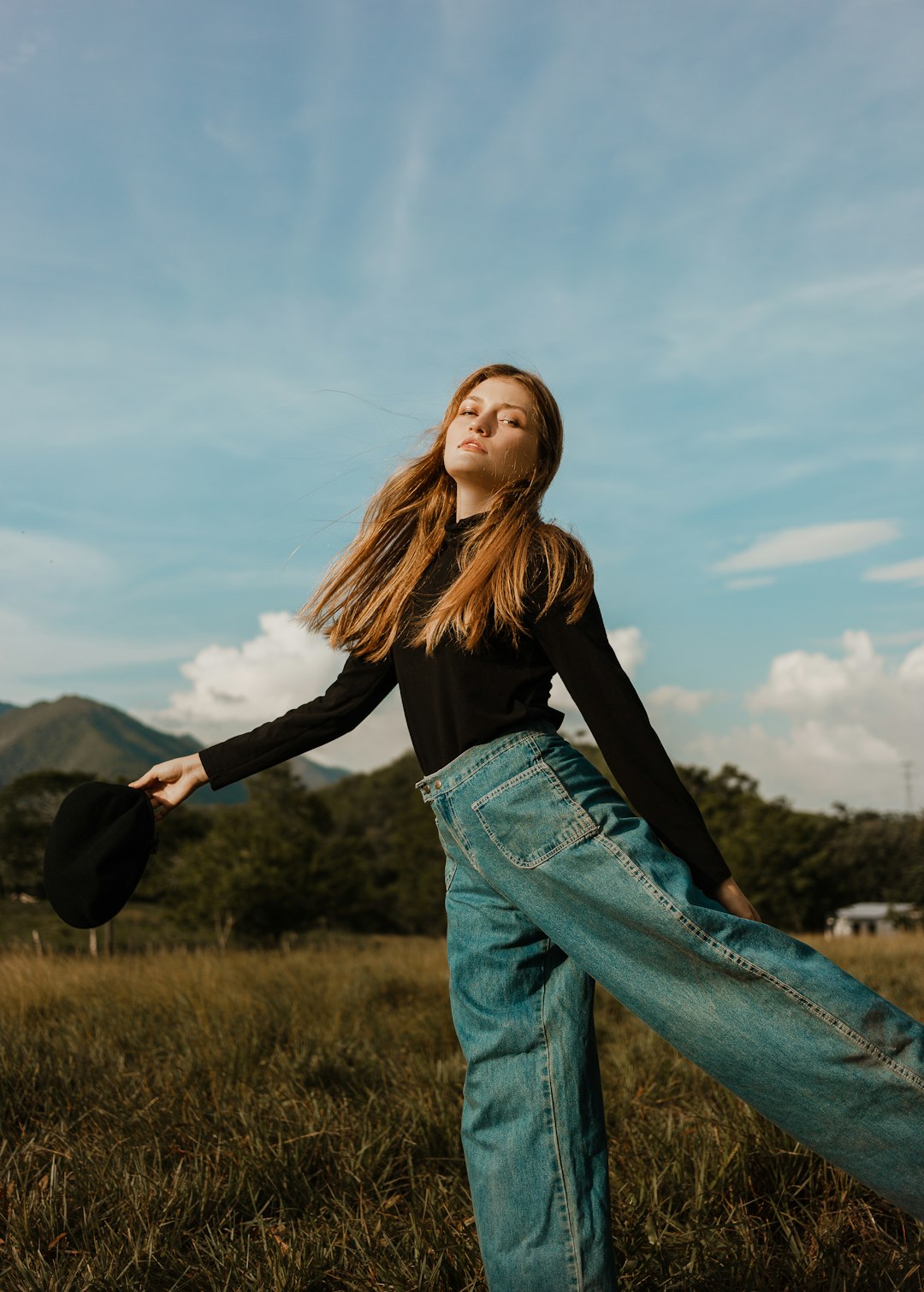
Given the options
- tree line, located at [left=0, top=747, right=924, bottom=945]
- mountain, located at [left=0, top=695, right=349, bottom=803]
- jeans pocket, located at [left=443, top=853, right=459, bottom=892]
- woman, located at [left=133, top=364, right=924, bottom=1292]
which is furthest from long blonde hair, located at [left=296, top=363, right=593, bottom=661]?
mountain, located at [left=0, top=695, right=349, bottom=803]

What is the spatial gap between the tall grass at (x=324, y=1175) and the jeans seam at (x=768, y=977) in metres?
0.94

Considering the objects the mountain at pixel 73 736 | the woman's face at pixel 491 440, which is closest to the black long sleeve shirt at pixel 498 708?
the woman's face at pixel 491 440

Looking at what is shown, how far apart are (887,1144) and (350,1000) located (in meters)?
5.27

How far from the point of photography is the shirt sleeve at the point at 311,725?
2393 mm

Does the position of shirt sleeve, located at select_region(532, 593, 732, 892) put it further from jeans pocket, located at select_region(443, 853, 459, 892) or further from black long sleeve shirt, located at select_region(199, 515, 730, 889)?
jeans pocket, located at select_region(443, 853, 459, 892)

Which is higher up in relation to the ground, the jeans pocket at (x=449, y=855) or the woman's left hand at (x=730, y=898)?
the jeans pocket at (x=449, y=855)

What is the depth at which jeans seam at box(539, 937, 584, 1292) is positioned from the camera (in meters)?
1.97

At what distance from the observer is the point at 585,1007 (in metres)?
2.09

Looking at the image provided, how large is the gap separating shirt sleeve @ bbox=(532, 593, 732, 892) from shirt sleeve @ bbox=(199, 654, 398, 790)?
514mm

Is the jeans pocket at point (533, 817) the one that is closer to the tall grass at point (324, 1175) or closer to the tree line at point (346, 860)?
the tall grass at point (324, 1175)

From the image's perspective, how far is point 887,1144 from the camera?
174 centimetres

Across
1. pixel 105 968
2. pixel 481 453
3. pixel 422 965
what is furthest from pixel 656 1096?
pixel 422 965

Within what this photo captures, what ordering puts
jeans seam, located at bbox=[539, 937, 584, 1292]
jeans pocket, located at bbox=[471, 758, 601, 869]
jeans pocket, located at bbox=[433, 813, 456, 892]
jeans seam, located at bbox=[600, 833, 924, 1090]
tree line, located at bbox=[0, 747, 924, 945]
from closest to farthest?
jeans seam, located at bbox=[600, 833, 924, 1090] < jeans pocket, located at bbox=[471, 758, 601, 869] < jeans seam, located at bbox=[539, 937, 584, 1292] < jeans pocket, located at bbox=[433, 813, 456, 892] < tree line, located at bbox=[0, 747, 924, 945]

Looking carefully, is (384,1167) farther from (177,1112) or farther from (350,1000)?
(350,1000)
